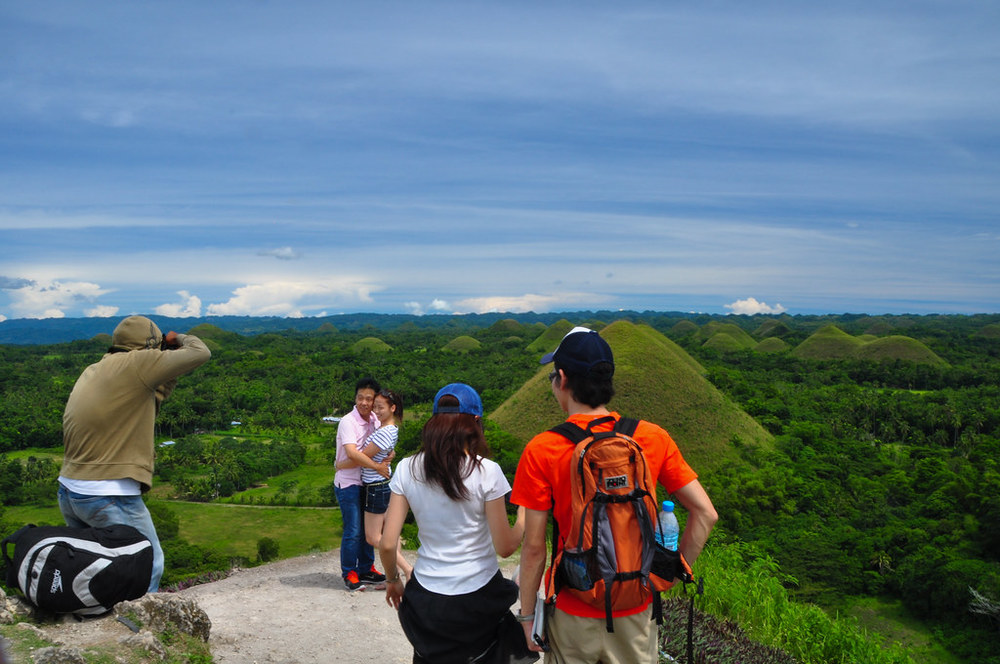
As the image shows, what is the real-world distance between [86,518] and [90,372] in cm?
66

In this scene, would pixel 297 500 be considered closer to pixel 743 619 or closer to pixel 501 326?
pixel 743 619

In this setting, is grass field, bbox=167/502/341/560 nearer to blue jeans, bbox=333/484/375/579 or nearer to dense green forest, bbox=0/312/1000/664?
dense green forest, bbox=0/312/1000/664

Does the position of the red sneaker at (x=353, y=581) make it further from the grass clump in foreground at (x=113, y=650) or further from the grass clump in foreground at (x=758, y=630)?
the grass clump in foreground at (x=758, y=630)

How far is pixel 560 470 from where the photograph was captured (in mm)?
2051

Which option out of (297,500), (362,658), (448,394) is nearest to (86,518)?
(362,658)

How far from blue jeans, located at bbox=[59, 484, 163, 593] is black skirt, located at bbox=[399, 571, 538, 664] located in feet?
4.71

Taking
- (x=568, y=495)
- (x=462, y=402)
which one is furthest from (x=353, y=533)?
(x=568, y=495)

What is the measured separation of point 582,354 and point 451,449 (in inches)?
22.6

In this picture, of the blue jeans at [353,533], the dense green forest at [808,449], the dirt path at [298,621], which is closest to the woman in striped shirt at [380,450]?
the blue jeans at [353,533]

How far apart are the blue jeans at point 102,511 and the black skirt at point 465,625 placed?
1437 mm

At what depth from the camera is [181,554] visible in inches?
583

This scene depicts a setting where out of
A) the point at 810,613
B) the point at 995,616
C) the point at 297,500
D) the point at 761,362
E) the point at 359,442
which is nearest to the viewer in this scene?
the point at 359,442

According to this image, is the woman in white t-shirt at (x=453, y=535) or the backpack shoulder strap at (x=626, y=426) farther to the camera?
the woman in white t-shirt at (x=453, y=535)

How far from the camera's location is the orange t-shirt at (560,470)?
2.05 meters
